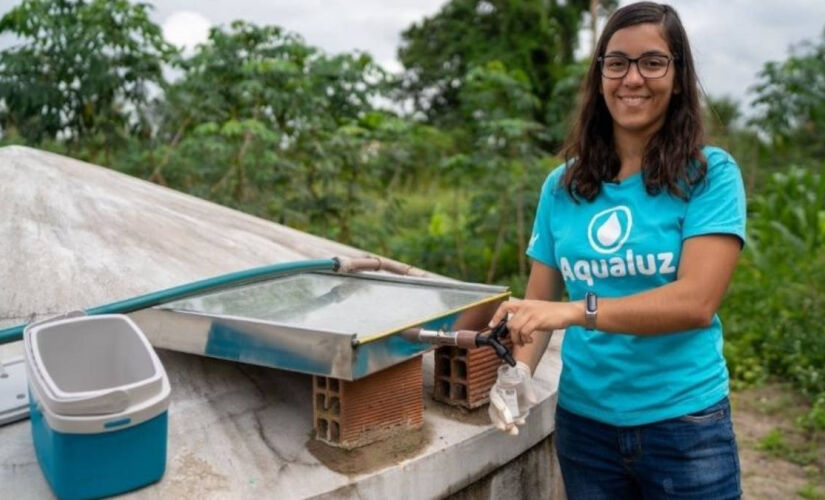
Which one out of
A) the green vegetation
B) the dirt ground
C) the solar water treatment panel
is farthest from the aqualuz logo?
the green vegetation

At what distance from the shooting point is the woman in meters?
1.63

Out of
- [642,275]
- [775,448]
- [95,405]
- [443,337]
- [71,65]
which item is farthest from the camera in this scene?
[71,65]

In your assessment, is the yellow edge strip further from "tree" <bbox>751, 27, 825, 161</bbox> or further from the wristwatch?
"tree" <bbox>751, 27, 825, 161</bbox>

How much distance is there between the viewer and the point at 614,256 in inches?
67.6

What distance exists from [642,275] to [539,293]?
34 centimetres

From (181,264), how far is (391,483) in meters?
1.08

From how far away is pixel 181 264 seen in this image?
8.38 feet

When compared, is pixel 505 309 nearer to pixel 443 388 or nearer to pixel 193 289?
pixel 443 388

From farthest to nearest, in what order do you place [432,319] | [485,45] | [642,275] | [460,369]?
[485,45] < [460,369] < [432,319] < [642,275]

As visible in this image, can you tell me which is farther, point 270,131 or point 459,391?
point 270,131

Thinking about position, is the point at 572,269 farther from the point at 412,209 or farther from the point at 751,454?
the point at 412,209

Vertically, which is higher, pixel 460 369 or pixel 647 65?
pixel 647 65

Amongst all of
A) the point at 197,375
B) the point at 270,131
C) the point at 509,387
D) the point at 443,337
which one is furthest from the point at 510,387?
the point at 270,131

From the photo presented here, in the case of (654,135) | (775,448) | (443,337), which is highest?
(654,135)
